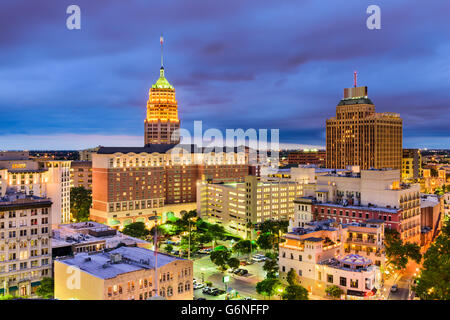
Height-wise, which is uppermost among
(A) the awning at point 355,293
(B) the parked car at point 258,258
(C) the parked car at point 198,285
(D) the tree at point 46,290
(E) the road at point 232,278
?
(D) the tree at point 46,290

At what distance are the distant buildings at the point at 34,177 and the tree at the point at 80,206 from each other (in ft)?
24.1

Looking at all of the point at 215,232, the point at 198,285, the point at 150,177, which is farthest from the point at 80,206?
the point at 198,285

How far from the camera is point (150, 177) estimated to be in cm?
12306

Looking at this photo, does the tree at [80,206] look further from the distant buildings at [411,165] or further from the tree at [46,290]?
the distant buildings at [411,165]

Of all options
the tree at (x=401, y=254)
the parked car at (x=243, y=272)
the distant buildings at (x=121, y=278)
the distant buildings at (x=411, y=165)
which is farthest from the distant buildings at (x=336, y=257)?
the distant buildings at (x=411, y=165)

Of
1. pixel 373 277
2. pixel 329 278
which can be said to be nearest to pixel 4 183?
pixel 329 278

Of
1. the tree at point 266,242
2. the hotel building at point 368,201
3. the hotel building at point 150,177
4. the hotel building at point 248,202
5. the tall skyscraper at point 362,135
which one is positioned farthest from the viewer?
the tall skyscraper at point 362,135

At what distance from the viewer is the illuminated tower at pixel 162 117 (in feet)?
565

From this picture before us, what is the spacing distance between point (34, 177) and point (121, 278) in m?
72.4

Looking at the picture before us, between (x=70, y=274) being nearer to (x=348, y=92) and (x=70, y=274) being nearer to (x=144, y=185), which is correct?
(x=144, y=185)

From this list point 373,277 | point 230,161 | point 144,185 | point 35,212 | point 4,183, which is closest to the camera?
point 373,277

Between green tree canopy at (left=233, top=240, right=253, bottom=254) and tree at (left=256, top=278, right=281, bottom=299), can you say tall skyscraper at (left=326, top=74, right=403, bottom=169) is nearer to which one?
green tree canopy at (left=233, top=240, right=253, bottom=254)

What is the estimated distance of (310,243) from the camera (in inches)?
2297
